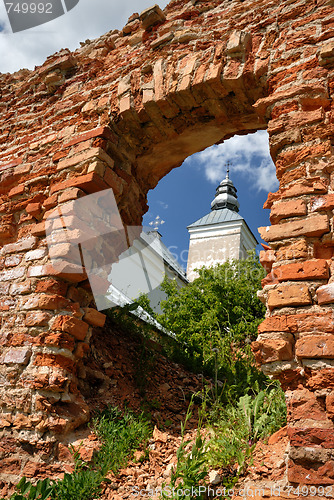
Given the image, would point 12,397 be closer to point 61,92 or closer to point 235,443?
point 235,443

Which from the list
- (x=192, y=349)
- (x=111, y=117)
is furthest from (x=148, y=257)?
(x=111, y=117)

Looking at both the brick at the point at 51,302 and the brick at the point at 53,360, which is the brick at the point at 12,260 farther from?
the brick at the point at 53,360

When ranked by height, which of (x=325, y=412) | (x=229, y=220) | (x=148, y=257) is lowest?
(x=325, y=412)

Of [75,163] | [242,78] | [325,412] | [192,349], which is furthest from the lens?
[192,349]

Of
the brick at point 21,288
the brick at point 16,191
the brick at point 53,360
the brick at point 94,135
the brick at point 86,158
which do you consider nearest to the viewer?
the brick at point 53,360

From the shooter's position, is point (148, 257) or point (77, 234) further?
point (148, 257)

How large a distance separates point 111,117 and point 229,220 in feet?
83.0

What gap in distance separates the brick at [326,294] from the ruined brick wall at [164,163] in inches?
0.4

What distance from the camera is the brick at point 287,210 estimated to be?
2.35 m

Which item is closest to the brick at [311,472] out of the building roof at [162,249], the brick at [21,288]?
the brick at [21,288]

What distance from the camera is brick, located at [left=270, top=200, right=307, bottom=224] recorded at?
92.4 inches

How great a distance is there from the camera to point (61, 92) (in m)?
4.24

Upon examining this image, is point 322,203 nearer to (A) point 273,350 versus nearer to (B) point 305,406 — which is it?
(A) point 273,350

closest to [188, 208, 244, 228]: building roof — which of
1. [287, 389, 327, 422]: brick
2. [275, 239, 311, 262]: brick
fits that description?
[275, 239, 311, 262]: brick
